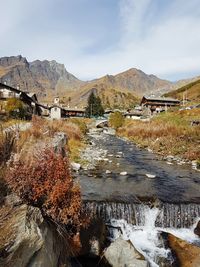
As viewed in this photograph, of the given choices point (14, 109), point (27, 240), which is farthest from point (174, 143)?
point (27, 240)

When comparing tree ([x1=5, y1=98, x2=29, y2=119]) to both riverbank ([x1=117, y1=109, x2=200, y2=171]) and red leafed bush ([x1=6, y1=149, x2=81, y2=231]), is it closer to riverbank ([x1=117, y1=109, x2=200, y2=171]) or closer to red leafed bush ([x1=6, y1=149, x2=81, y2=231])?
riverbank ([x1=117, y1=109, x2=200, y2=171])

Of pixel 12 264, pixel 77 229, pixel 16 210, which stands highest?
pixel 16 210

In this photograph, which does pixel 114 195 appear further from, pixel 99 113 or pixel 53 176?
pixel 99 113

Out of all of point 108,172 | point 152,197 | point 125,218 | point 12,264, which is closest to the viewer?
point 12,264

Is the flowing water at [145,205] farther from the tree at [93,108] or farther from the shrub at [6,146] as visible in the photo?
the tree at [93,108]

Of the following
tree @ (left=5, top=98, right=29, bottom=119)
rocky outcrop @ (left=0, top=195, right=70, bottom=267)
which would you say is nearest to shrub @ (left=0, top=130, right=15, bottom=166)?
rocky outcrop @ (left=0, top=195, right=70, bottom=267)

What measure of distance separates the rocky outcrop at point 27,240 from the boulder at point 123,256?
2104mm

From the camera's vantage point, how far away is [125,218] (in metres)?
14.1

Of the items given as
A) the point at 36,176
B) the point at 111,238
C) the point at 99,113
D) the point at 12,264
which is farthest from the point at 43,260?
the point at 99,113

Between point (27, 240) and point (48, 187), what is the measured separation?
263 cm

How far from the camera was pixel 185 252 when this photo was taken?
11297 mm

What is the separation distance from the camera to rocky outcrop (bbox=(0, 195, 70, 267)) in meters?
6.57

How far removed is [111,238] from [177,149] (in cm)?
2337

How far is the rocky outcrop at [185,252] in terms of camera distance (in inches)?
423
